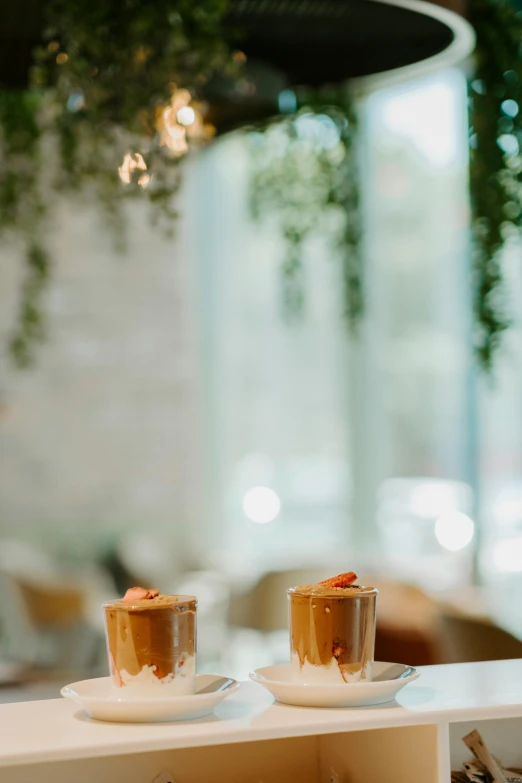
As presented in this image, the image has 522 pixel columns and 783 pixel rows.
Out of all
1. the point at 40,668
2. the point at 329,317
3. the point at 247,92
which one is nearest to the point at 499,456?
the point at 329,317

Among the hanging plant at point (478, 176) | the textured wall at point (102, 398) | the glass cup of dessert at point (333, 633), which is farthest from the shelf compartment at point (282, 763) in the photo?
the textured wall at point (102, 398)

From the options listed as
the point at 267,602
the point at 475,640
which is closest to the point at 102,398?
the point at 267,602

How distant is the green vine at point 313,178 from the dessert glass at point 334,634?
228 centimetres

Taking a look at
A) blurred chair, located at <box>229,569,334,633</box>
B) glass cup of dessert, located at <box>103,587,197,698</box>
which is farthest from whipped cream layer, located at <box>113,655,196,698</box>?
blurred chair, located at <box>229,569,334,633</box>

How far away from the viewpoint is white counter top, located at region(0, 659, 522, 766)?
108 cm

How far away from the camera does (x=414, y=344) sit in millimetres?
5438

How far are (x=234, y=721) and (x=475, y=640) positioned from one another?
208 centimetres

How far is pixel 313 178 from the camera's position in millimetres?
3920

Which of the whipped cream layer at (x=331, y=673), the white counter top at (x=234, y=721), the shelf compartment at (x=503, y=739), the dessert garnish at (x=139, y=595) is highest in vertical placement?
the dessert garnish at (x=139, y=595)

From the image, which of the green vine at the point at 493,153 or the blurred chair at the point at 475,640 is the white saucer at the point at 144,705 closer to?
the green vine at the point at 493,153

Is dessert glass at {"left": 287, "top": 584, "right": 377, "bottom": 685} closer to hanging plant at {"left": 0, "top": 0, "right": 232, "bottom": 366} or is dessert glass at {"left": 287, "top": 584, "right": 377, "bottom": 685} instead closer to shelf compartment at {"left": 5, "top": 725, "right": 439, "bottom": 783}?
shelf compartment at {"left": 5, "top": 725, "right": 439, "bottom": 783}

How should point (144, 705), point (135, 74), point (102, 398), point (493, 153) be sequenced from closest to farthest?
point (144, 705) < point (135, 74) < point (493, 153) < point (102, 398)

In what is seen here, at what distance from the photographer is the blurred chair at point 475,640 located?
294 cm

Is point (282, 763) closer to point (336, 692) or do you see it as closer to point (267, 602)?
point (336, 692)
